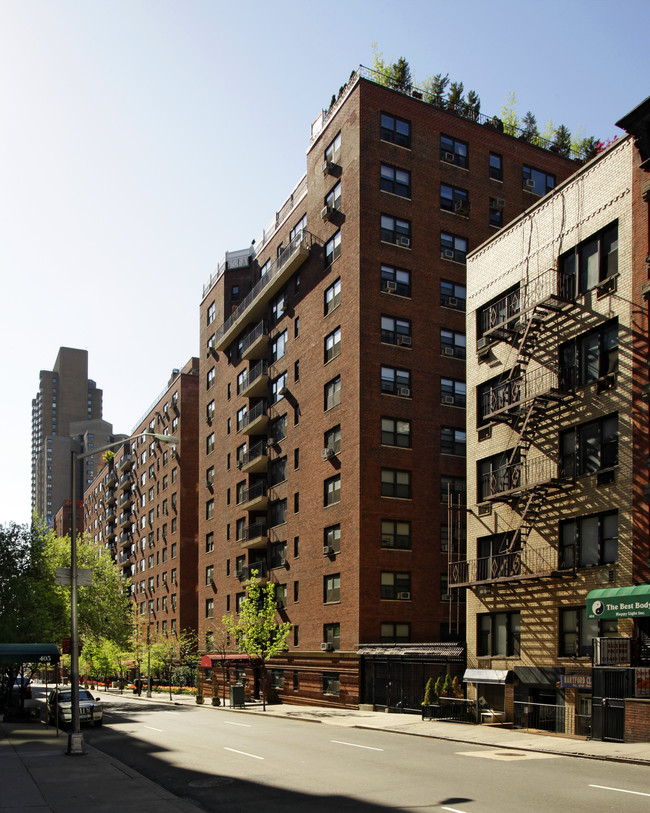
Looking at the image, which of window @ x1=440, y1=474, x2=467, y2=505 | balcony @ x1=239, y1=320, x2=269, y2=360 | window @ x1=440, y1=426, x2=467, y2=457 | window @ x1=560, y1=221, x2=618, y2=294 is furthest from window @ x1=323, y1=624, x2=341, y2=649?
window @ x1=560, y1=221, x2=618, y2=294

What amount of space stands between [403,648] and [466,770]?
869 inches

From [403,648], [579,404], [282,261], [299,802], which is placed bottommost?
[403,648]

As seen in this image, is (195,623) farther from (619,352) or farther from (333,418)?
(619,352)

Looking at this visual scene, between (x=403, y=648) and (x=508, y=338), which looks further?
(x=403, y=648)

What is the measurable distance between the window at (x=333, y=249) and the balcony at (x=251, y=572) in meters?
21.7

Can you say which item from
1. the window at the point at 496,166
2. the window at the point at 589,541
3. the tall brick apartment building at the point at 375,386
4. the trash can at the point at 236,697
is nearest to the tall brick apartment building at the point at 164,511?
the tall brick apartment building at the point at 375,386

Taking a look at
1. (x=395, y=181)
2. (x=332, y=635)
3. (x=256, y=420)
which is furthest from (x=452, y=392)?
(x=256, y=420)

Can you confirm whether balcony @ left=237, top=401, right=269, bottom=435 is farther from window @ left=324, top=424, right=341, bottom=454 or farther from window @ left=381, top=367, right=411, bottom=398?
window @ left=381, top=367, right=411, bottom=398

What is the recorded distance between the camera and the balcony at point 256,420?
61.3 m

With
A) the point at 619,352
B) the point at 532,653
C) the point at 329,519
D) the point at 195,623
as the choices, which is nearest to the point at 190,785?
the point at 532,653

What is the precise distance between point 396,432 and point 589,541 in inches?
753

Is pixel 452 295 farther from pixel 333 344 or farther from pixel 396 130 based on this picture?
pixel 396 130

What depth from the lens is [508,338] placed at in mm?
35188

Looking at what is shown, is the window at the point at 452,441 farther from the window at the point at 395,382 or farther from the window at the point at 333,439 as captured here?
the window at the point at 333,439
